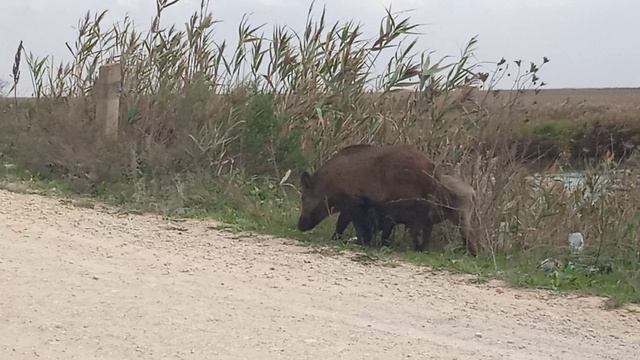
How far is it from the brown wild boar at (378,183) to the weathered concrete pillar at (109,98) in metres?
Answer: 3.74

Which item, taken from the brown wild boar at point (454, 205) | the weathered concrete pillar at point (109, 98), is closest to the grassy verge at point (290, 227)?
the brown wild boar at point (454, 205)

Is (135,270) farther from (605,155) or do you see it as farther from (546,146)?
(546,146)

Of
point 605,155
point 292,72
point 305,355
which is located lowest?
point 305,355

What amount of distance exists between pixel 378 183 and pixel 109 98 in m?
4.74

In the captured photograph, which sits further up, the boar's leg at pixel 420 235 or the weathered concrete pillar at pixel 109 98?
the weathered concrete pillar at pixel 109 98

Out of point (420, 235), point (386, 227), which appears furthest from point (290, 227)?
point (420, 235)

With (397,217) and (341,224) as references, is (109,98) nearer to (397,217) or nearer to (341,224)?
(341,224)

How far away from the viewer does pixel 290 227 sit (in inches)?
403

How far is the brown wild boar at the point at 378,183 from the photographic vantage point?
30.3ft

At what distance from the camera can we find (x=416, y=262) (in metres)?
8.89

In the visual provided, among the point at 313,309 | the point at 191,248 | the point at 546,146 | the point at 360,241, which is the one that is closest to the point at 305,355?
the point at 313,309

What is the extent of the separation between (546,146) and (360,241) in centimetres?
533

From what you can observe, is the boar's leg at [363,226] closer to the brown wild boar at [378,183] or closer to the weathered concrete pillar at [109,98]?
the brown wild boar at [378,183]

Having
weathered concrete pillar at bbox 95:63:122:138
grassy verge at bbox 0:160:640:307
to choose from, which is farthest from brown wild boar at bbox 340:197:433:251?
weathered concrete pillar at bbox 95:63:122:138
